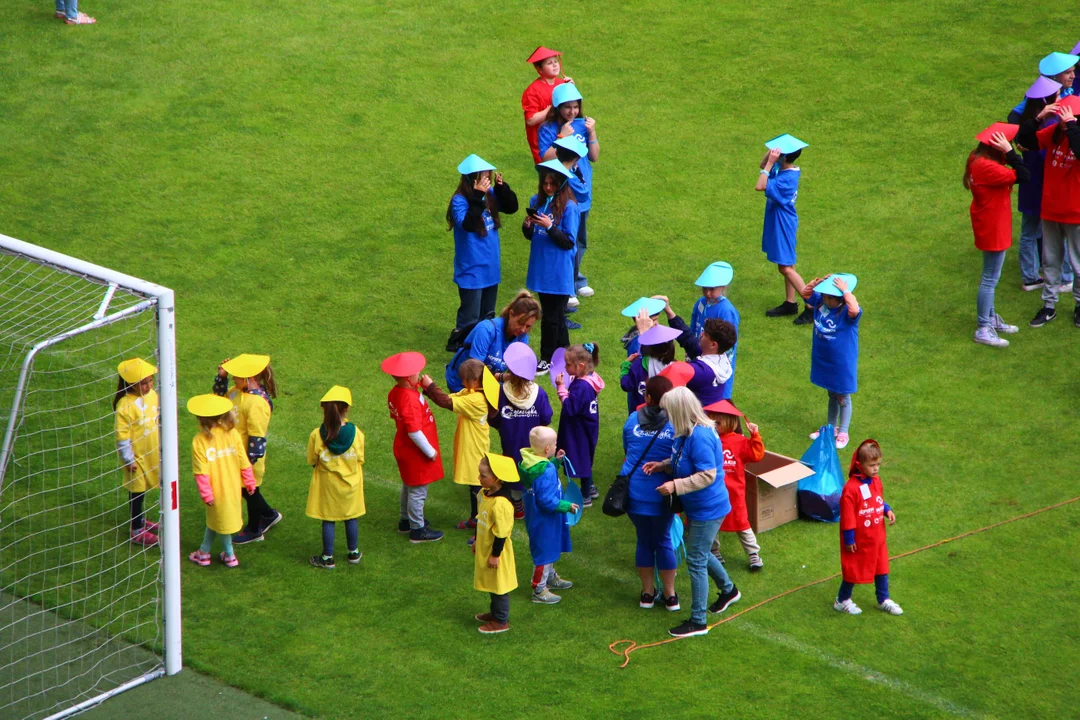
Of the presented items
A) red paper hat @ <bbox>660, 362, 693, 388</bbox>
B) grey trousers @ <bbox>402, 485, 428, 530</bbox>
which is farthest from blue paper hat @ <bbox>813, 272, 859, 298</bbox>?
grey trousers @ <bbox>402, 485, 428, 530</bbox>

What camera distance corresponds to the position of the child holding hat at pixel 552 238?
33.1 feet

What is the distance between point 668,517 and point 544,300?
341 cm

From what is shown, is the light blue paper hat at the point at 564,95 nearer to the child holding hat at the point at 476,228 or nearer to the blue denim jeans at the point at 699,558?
the child holding hat at the point at 476,228

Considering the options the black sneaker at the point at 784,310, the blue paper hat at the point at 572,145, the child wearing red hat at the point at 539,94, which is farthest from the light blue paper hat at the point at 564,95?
the black sneaker at the point at 784,310

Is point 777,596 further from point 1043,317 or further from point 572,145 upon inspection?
point 1043,317

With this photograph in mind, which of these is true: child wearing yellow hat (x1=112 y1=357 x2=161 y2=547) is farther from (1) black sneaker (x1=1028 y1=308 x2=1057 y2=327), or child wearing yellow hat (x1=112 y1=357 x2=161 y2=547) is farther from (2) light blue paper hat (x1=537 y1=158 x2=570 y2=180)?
(1) black sneaker (x1=1028 y1=308 x2=1057 y2=327)

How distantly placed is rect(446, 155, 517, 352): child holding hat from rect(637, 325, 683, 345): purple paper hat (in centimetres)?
221

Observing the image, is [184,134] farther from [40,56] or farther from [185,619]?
[185,619]

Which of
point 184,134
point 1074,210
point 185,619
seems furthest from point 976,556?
point 184,134

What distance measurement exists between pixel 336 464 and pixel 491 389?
1.22m

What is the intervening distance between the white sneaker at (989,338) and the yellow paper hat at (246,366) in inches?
264

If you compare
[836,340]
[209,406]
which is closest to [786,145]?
[836,340]

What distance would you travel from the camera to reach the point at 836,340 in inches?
364

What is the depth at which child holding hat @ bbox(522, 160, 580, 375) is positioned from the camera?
397 inches
